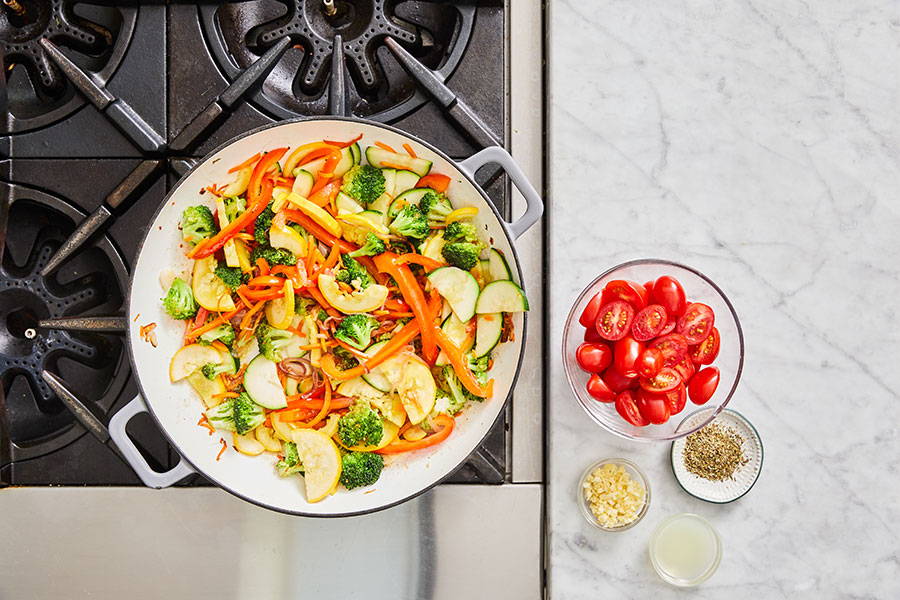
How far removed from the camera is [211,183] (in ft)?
4.88

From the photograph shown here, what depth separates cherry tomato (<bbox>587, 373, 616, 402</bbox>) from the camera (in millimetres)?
1534

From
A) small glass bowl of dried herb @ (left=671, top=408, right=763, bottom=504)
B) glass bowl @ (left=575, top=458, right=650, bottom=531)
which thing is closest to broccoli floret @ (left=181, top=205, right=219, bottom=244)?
glass bowl @ (left=575, top=458, right=650, bottom=531)

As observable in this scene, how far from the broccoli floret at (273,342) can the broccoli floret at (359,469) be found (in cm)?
23

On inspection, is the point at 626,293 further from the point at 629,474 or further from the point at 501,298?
the point at 629,474

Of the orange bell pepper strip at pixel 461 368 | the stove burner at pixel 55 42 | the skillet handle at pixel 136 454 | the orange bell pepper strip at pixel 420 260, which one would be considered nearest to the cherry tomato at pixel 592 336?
the orange bell pepper strip at pixel 461 368

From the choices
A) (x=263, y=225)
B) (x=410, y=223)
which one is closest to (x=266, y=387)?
(x=263, y=225)

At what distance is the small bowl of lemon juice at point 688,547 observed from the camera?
5.36ft

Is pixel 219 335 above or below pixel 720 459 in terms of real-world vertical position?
above

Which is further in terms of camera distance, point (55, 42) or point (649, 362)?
point (55, 42)

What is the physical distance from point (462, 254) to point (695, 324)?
45 cm

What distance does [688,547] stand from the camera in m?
1.64

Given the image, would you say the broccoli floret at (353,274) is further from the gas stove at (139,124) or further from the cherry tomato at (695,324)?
the cherry tomato at (695,324)

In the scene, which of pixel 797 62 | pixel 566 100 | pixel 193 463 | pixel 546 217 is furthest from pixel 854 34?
pixel 193 463

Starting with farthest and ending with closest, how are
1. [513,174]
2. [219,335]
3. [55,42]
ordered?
[55,42]
[219,335]
[513,174]
